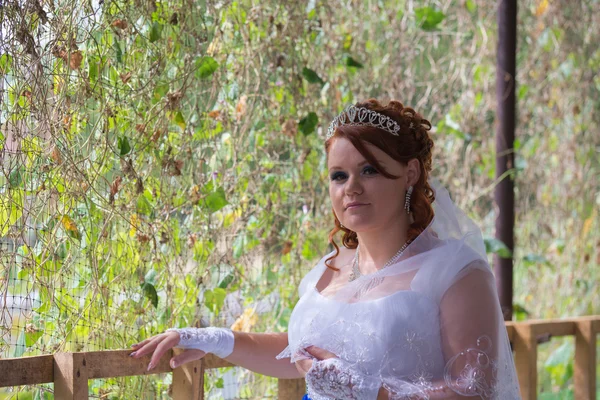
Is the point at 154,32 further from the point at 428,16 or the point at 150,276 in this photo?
the point at 428,16

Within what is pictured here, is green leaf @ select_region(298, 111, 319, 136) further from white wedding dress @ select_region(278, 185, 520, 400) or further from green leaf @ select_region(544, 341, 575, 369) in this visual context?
green leaf @ select_region(544, 341, 575, 369)

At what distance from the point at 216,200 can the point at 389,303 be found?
0.82 metres

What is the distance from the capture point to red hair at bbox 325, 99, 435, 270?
83.0 inches

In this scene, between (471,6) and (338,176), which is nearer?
(338,176)

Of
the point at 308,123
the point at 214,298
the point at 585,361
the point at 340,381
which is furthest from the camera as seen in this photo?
the point at 585,361

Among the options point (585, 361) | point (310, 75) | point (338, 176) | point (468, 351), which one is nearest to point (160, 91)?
point (338, 176)

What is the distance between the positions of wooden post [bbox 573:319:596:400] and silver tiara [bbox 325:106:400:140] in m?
1.61

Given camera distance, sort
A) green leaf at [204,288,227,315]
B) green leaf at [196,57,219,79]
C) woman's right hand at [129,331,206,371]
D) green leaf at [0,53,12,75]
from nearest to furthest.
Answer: green leaf at [0,53,12,75], woman's right hand at [129,331,206,371], green leaf at [196,57,219,79], green leaf at [204,288,227,315]

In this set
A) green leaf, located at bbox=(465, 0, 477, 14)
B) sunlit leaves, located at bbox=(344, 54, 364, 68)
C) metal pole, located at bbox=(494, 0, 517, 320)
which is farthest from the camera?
green leaf, located at bbox=(465, 0, 477, 14)

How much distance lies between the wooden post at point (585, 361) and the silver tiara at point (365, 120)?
5.30 feet

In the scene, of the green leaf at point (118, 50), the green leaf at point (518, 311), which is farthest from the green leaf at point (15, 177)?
the green leaf at point (518, 311)

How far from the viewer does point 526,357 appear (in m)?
2.96

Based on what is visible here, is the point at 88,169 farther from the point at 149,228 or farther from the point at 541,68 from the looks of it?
the point at 541,68

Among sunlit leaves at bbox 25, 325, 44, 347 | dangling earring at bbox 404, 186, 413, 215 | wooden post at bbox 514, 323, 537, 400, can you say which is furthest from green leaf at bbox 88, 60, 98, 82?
wooden post at bbox 514, 323, 537, 400
